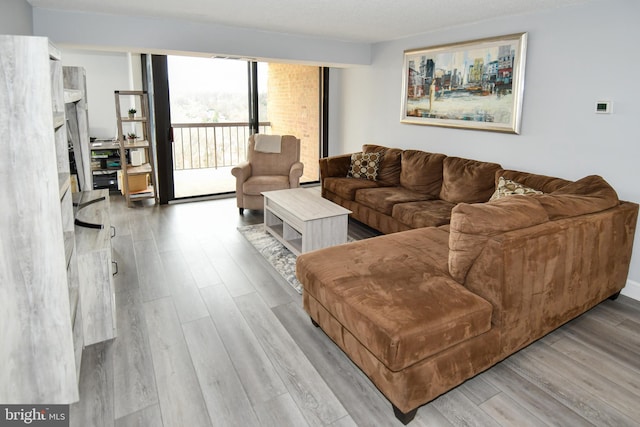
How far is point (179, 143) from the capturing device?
6.70 metres

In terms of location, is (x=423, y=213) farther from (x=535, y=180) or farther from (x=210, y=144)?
(x=210, y=144)

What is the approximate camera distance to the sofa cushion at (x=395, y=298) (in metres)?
1.80

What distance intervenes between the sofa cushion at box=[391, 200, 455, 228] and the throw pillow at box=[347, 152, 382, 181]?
1.01 metres

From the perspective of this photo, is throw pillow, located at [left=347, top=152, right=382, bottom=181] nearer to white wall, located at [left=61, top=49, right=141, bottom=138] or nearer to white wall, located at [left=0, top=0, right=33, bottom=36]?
white wall, located at [left=0, top=0, right=33, bottom=36]

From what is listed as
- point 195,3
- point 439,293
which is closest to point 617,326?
point 439,293

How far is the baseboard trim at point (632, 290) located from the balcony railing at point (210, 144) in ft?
Result: 17.1

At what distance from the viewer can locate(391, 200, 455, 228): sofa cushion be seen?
3613 millimetres

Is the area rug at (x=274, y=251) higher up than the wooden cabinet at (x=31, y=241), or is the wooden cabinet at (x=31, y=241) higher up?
the wooden cabinet at (x=31, y=241)

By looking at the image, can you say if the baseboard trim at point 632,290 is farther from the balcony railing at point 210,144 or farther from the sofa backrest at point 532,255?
the balcony railing at point 210,144

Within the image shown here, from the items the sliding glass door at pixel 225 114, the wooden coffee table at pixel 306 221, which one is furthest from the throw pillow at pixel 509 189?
the sliding glass door at pixel 225 114

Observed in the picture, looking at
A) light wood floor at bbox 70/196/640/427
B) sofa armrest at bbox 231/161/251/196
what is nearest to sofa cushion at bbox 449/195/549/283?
light wood floor at bbox 70/196/640/427

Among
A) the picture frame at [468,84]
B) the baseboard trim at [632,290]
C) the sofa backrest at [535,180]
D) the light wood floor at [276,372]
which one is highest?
the picture frame at [468,84]

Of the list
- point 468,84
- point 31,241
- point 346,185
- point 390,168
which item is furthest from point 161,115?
point 31,241

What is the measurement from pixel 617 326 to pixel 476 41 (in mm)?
2801
